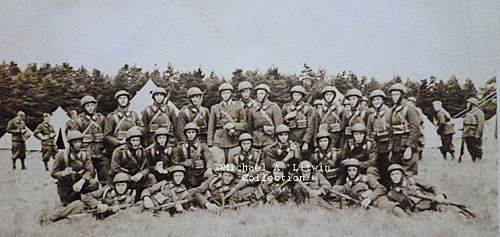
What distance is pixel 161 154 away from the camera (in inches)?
169

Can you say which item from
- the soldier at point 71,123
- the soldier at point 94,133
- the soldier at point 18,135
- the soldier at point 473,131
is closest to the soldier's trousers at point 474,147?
the soldier at point 473,131

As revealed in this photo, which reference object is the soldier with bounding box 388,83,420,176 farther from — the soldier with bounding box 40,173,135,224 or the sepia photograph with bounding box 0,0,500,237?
the soldier with bounding box 40,173,135,224

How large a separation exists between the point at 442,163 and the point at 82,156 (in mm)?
2219

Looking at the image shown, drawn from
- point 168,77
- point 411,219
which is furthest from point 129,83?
point 411,219

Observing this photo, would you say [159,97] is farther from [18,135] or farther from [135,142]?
[18,135]

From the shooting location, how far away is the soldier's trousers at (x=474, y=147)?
14.2ft

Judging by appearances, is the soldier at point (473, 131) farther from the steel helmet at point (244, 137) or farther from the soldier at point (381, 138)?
the steel helmet at point (244, 137)

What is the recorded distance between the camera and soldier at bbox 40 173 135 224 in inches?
168

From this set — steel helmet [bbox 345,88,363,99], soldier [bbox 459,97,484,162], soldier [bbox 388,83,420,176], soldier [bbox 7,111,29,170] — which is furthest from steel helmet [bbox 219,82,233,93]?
soldier [bbox 459,97,484,162]

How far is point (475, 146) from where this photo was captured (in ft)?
14.2

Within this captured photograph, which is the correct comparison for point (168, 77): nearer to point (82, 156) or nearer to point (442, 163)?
point (82, 156)

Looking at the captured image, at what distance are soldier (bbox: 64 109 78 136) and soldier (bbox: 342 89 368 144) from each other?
1.66 m

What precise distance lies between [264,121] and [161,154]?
0.67m

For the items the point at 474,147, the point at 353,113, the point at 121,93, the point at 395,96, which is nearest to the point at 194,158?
the point at 121,93
